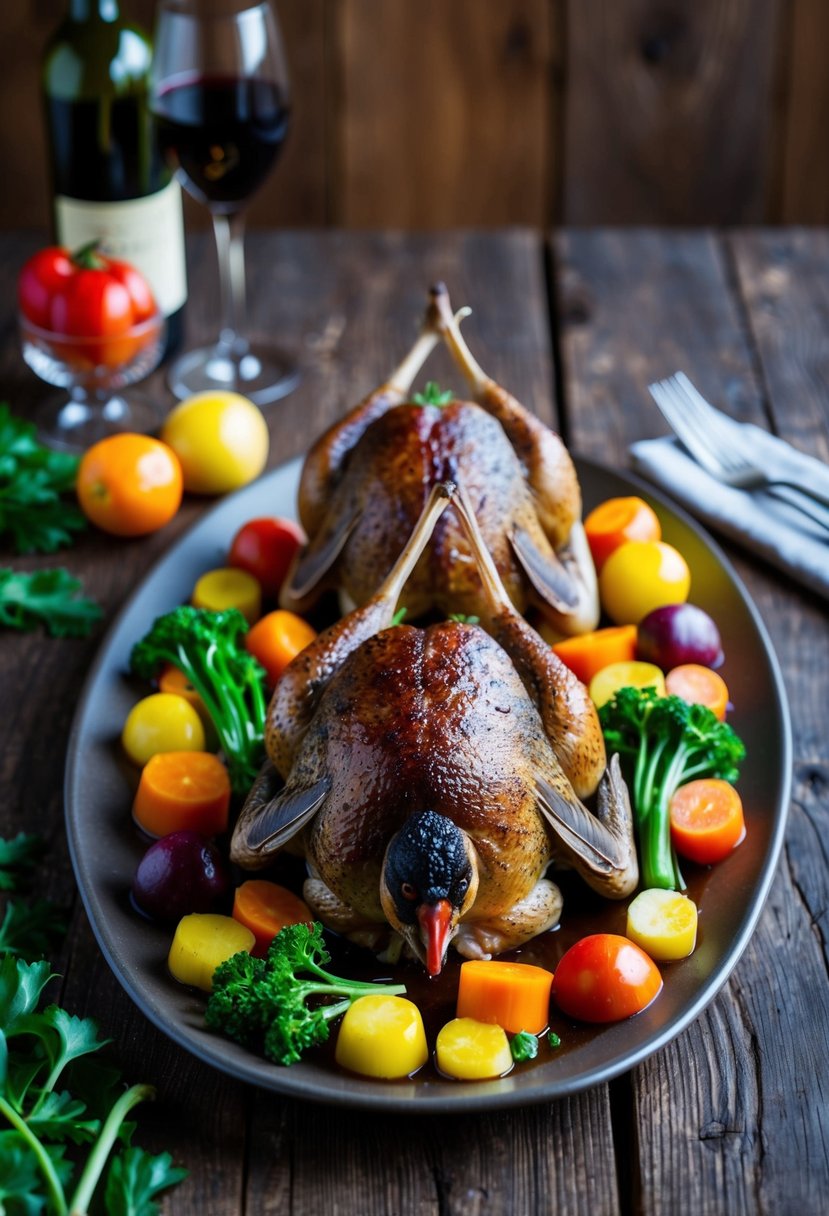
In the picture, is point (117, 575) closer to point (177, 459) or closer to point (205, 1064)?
point (177, 459)

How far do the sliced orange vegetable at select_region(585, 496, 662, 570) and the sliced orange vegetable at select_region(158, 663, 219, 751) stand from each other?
2.54ft

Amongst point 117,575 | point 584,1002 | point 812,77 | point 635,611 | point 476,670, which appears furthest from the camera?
point 812,77

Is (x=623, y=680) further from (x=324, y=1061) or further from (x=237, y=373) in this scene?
(x=237, y=373)

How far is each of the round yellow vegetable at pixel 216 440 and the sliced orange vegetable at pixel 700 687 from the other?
3.57 ft

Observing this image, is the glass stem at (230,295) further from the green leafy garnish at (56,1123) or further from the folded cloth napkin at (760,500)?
the green leafy garnish at (56,1123)

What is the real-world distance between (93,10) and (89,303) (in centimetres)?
65

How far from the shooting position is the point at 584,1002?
5.65 feet

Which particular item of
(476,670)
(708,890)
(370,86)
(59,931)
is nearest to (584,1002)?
(708,890)

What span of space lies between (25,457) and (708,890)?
1.68 meters

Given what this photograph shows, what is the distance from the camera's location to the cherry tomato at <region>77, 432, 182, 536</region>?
2.75 m

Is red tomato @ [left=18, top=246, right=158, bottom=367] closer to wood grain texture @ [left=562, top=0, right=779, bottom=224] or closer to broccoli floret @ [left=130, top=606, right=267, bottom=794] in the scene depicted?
broccoli floret @ [left=130, top=606, right=267, bottom=794]

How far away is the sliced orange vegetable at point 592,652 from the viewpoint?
91.1 inches

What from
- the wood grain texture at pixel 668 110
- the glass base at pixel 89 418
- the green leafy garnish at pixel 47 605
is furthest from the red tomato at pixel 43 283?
the wood grain texture at pixel 668 110

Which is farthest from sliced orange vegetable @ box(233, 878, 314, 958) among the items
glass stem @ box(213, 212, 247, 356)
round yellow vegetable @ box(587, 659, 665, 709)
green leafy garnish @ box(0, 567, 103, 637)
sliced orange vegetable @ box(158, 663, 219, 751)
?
glass stem @ box(213, 212, 247, 356)
